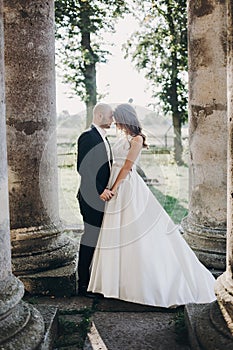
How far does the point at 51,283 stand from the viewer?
6.39 meters

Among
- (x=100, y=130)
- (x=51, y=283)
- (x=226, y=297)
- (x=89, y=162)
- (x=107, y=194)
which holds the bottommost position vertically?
(x=51, y=283)

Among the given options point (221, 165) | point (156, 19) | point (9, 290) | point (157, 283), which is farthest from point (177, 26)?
point (9, 290)

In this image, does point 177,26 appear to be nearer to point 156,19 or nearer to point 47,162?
point 156,19

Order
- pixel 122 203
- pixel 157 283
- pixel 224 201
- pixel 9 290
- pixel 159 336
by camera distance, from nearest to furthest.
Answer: pixel 9 290, pixel 159 336, pixel 157 283, pixel 122 203, pixel 224 201

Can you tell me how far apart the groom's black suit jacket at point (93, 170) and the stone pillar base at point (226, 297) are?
260cm

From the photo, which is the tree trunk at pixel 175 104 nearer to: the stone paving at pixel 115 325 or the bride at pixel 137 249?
the bride at pixel 137 249

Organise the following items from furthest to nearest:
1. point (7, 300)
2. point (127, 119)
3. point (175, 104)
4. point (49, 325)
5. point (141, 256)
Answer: point (175, 104), point (127, 119), point (141, 256), point (49, 325), point (7, 300)

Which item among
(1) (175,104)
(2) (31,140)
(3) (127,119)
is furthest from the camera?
(1) (175,104)

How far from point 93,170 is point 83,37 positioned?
1548 centimetres

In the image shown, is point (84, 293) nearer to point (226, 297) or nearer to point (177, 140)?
point (226, 297)

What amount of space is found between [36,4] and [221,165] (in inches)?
124

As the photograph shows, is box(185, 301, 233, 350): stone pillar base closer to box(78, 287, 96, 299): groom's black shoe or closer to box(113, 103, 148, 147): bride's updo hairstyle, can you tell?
box(78, 287, 96, 299): groom's black shoe

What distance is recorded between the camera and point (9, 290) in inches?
166

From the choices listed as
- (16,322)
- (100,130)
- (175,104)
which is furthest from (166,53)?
(16,322)
